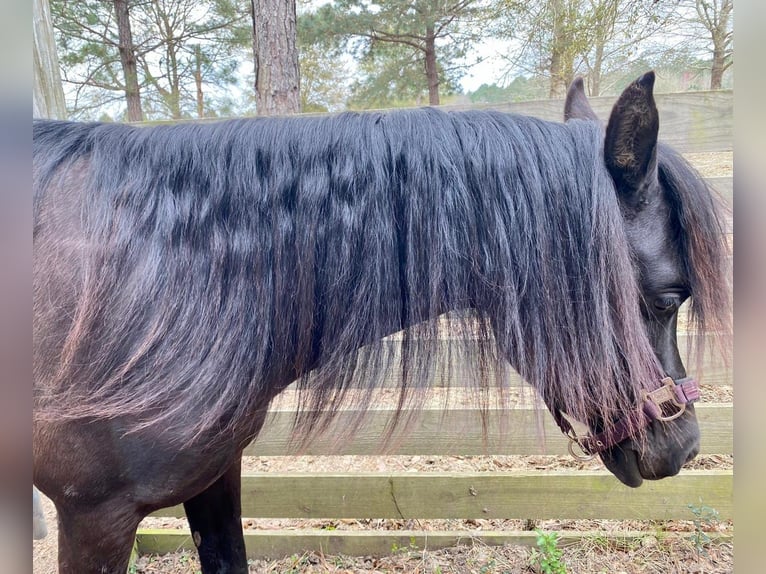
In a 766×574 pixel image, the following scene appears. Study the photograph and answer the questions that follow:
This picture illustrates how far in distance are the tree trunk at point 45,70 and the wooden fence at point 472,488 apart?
169cm

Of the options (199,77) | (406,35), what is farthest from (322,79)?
(199,77)

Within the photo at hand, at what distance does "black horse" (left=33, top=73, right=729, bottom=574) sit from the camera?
3.02ft

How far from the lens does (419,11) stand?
20.7ft

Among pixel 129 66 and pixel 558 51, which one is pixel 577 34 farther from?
pixel 129 66

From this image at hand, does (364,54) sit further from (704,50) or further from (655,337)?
(655,337)

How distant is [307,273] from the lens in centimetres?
94

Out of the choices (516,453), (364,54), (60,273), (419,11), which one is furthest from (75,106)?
(516,453)

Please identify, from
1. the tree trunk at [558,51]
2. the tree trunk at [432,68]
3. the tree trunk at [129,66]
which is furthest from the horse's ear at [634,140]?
the tree trunk at [129,66]

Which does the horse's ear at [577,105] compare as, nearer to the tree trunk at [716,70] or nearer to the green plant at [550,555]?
the green plant at [550,555]

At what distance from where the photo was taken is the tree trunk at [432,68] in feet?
21.3

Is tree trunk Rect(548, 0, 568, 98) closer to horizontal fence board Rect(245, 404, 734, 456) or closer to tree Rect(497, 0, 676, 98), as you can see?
tree Rect(497, 0, 676, 98)

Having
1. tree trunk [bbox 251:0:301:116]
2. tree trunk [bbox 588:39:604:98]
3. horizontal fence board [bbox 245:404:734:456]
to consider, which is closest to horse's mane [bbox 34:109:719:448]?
horizontal fence board [bbox 245:404:734:456]

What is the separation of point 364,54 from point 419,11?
3.34ft
